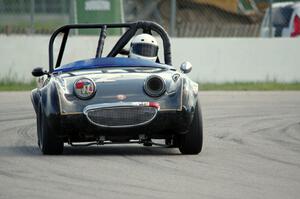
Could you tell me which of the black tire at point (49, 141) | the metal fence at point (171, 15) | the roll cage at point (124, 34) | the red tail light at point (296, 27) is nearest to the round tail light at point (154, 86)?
the black tire at point (49, 141)

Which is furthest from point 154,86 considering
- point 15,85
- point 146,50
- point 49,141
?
point 15,85

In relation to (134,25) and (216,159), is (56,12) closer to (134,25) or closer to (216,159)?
(134,25)

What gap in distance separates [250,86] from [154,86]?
44.0 ft

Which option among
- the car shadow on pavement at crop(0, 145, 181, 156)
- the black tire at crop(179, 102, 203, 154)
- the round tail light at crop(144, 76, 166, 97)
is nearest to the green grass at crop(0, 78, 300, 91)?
the car shadow on pavement at crop(0, 145, 181, 156)

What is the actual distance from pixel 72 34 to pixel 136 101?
1350cm

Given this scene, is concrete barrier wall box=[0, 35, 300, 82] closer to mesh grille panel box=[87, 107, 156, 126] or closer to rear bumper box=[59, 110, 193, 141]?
rear bumper box=[59, 110, 193, 141]

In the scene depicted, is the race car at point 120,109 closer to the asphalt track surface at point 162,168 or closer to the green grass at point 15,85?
the asphalt track surface at point 162,168

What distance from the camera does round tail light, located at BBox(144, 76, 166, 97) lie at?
10.1 metres

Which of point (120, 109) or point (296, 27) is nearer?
point (120, 109)

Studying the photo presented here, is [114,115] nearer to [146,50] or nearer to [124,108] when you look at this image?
[124,108]

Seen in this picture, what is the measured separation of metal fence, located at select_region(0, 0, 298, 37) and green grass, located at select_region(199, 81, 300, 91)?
3.73ft

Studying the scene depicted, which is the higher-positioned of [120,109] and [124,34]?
[124,34]

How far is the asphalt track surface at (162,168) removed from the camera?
7.66 metres

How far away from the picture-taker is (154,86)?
1019 centimetres
